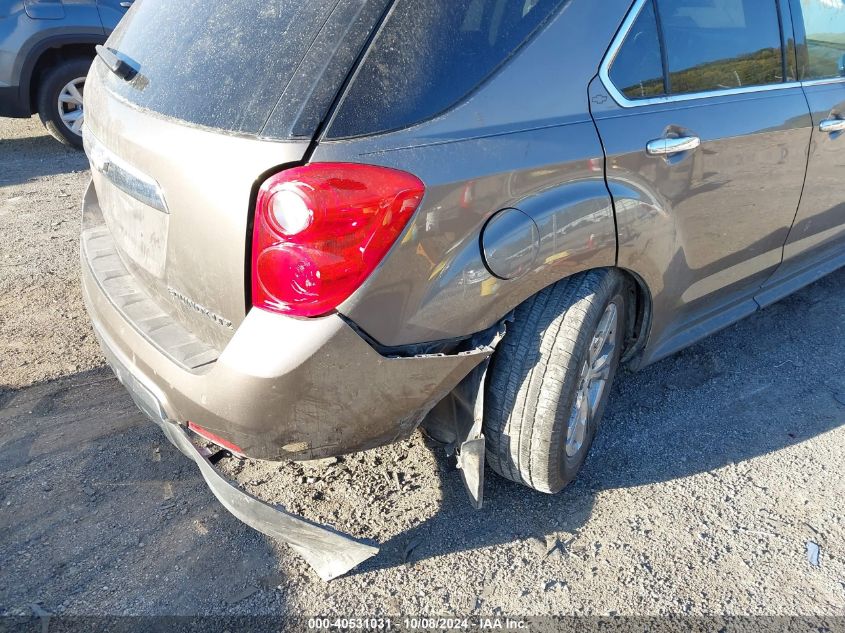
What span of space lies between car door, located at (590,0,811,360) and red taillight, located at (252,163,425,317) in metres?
0.79

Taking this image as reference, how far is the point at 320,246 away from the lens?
176 cm

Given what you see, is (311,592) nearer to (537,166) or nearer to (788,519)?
(537,166)

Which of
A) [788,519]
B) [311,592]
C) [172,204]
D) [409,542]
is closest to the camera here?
[172,204]

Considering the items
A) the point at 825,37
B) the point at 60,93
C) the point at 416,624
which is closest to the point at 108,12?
the point at 60,93

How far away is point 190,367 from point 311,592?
2.66 feet

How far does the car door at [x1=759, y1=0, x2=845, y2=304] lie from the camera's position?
3.04 meters

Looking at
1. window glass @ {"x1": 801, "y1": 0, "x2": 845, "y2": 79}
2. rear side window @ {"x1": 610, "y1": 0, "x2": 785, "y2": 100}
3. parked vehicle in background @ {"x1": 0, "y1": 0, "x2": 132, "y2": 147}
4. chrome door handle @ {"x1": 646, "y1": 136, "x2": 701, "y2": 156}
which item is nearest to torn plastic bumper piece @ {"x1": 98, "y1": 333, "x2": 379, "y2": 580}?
chrome door handle @ {"x1": 646, "y1": 136, "x2": 701, "y2": 156}

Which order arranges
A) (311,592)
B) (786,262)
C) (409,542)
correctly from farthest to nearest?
(786,262) → (409,542) → (311,592)

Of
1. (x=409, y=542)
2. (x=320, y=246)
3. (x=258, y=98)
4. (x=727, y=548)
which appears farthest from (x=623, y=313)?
(x=258, y=98)

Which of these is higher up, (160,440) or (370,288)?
(370,288)

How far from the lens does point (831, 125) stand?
306cm

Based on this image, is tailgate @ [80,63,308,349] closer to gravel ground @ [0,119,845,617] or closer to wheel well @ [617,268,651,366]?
gravel ground @ [0,119,845,617]

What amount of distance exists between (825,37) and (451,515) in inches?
104

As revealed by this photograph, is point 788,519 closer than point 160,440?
Yes
